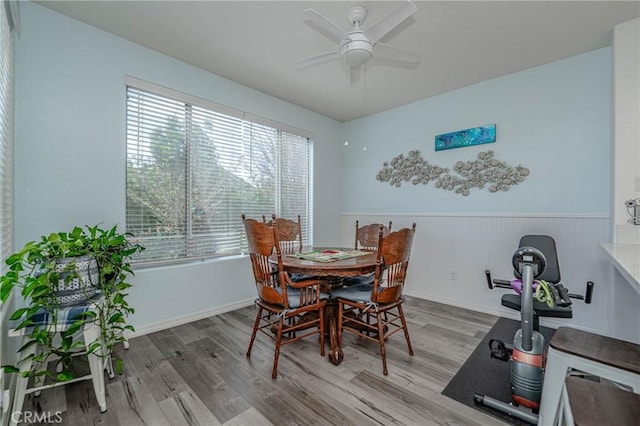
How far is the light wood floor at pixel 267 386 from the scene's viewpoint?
1.54 meters

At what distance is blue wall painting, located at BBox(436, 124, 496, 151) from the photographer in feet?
10.4

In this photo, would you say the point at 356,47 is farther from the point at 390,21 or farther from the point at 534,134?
the point at 534,134

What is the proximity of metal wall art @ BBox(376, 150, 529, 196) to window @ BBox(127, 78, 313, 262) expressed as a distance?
1.57 m

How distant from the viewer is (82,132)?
7.45 ft

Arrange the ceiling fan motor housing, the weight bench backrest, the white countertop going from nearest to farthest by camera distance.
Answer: the white countertop
the ceiling fan motor housing
the weight bench backrest

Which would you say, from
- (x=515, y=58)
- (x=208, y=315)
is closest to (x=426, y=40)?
(x=515, y=58)

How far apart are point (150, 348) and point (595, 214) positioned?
163 inches

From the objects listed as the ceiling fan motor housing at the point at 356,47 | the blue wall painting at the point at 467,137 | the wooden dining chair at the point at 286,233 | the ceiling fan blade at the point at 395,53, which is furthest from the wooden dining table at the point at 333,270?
the blue wall painting at the point at 467,137

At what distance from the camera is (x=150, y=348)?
7.52ft

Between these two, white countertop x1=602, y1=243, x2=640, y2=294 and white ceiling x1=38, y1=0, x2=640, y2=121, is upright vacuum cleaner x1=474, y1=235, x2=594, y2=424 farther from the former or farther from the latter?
white ceiling x1=38, y1=0, x2=640, y2=121

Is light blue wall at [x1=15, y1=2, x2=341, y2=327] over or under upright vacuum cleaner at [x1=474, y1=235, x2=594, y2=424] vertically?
over

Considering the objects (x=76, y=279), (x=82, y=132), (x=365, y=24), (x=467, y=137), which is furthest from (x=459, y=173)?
(x=82, y=132)

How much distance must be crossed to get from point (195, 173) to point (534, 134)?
142 inches

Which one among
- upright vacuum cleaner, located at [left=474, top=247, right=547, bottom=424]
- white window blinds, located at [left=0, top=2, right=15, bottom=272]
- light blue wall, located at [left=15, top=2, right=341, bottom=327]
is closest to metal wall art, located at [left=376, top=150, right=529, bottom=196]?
upright vacuum cleaner, located at [left=474, top=247, right=547, bottom=424]
